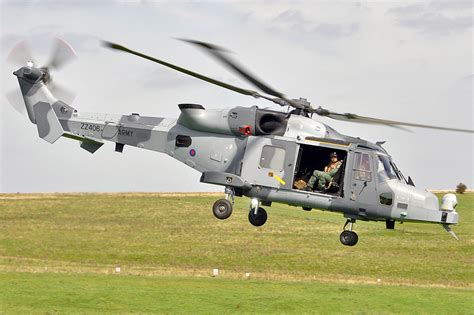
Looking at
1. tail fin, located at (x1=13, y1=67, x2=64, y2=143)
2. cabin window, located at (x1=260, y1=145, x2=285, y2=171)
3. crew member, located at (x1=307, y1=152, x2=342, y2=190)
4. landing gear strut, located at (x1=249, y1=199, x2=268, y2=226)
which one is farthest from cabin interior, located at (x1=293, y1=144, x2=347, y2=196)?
tail fin, located at (x1=13, y1=67, x2=64, y2=143)

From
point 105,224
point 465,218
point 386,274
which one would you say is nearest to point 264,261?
point 386,274

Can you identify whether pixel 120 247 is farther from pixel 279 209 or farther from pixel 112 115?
pixel 112 115

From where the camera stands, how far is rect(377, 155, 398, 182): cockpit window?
73.8 ft

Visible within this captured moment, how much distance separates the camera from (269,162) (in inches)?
905

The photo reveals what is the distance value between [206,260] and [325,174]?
3665 centimetres

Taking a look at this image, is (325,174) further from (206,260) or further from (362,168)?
(206,260)

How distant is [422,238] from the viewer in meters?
66.6

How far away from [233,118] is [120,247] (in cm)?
4123

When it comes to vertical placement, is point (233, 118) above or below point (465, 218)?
below

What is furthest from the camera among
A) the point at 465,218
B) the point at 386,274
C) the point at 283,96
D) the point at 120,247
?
the point at 465,218

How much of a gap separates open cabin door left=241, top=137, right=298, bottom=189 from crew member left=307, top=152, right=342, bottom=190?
2.06 feet

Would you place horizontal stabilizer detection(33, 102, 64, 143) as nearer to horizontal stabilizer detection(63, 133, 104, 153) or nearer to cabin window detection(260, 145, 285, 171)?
horizontal stabilizer detection(63, 133, 104, 153)

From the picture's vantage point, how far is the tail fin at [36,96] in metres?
27.1

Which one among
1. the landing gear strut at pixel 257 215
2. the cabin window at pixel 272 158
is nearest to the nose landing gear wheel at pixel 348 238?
the landing gear strut at pixel 257 215
